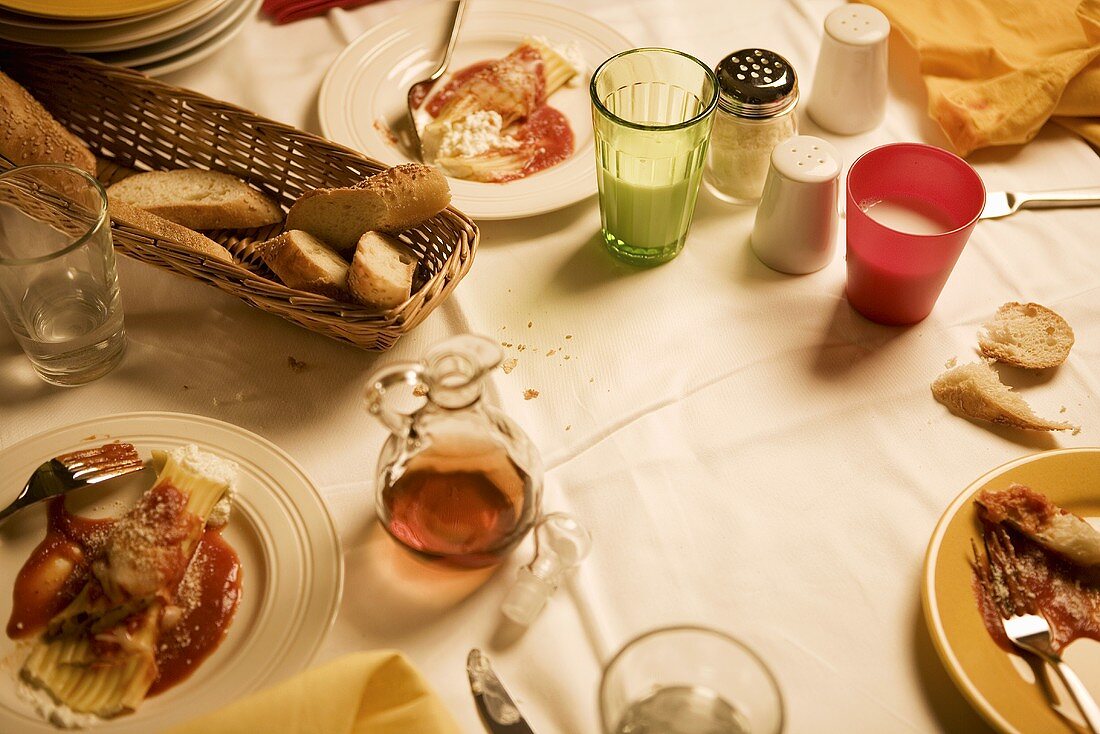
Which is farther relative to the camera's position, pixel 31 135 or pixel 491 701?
pixel 31 135

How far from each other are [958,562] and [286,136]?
97cm

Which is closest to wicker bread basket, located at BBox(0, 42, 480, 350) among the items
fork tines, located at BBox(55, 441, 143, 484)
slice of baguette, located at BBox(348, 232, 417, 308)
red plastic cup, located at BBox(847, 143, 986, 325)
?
slice of baguette, located at BBox(348, 232, 417, 308)

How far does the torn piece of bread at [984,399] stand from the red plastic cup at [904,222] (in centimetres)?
11

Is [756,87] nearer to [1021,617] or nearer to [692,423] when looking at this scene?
[692,423]

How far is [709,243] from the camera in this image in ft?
4.42

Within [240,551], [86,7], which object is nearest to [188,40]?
[86,7]

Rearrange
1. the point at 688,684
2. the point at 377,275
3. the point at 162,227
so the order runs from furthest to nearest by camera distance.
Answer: the point at 162,227 → the point at 377,275 → the point at 688,684

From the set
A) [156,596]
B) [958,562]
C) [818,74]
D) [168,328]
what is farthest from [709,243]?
[156,596]

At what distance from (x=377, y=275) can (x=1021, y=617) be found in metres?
0.74

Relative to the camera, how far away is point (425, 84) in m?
1.52

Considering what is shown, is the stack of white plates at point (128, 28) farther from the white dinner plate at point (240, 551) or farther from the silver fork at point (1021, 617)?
the silver fork at point (1021, 617)

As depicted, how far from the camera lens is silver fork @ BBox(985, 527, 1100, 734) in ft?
2.81

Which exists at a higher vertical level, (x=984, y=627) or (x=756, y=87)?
(x=756, y=87)

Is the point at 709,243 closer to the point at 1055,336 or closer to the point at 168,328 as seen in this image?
the point at 1055,336
